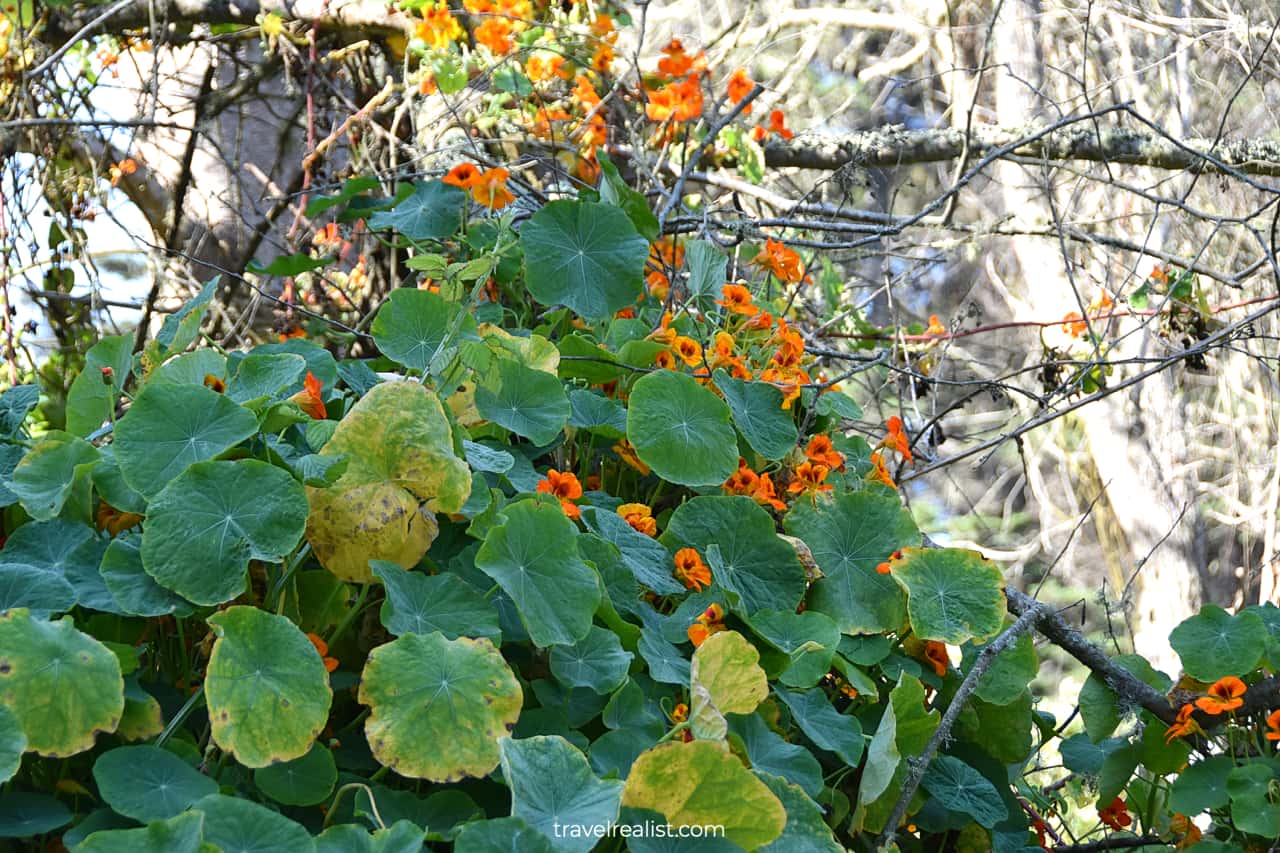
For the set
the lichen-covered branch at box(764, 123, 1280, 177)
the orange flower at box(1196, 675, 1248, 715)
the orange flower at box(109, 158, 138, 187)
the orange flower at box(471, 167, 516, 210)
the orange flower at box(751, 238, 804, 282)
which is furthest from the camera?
the lichen-covered branch at box(764, 123, 1280, 177)

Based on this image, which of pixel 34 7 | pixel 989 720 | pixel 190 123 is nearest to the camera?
pixel 989 720

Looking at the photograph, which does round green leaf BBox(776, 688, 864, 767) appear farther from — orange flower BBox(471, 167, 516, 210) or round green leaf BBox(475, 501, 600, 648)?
orange flower BBox(471, 167, 516, 210)

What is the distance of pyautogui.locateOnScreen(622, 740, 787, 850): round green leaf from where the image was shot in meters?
0.79

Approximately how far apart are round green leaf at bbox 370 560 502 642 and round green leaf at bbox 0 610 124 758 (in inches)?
7.4

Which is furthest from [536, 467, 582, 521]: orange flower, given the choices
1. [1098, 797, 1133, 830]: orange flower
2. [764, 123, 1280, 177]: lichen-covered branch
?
[764, 123, 1280, 177]: lichen-covered branch

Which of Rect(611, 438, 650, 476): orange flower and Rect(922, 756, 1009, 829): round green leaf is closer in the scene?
Rect(922, 756, 1009, 829): round green leaf

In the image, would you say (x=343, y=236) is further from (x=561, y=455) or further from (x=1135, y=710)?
(x=1135, y=710)

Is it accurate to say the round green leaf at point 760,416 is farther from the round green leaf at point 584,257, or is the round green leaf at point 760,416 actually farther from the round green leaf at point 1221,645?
the round green leaf at point 1221,645

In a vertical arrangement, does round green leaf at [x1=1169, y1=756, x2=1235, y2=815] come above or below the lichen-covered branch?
below

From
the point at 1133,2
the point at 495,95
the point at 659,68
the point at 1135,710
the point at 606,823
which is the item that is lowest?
the point at 606,823

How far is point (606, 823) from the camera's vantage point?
0.72 metres

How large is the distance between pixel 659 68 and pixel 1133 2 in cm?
296

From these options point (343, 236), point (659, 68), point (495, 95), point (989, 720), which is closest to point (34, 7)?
point (343, 236)

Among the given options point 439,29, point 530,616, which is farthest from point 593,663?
point 439,29
